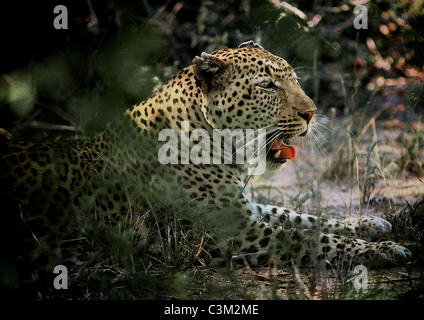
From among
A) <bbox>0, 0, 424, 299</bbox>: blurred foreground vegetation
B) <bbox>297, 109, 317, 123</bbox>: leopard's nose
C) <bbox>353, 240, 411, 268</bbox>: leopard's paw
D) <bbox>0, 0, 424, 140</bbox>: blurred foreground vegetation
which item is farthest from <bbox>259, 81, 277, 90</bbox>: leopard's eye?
<bbox>353, 240, 411, 268</bbox>: leopard's paw

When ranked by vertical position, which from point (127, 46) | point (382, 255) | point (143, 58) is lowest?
point (382, 255)

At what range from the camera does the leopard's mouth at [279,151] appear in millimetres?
4824

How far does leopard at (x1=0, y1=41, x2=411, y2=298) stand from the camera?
408 cm

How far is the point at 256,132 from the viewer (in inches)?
181

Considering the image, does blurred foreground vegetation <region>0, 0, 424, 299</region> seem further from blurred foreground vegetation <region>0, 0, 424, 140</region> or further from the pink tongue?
the pink tongue

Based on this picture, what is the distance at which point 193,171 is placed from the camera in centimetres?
450

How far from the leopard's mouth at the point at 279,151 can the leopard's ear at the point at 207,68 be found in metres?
0.80

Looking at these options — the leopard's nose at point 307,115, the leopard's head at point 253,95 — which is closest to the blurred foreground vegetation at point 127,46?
the leopard's nose at point 307,115

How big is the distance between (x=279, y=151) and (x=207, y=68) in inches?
39.9

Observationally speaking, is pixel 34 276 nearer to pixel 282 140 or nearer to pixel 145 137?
pixel 145 137

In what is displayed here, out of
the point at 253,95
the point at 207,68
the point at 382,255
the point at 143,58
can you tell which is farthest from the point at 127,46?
the point at 382,255

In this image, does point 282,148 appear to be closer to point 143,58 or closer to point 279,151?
point 279,151
